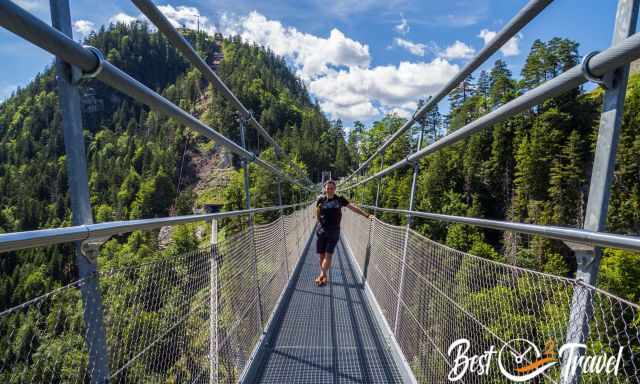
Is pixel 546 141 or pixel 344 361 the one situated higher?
pixel 546 141

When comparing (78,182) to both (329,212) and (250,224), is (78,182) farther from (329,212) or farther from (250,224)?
(329,212)

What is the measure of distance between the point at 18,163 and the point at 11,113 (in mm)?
26981

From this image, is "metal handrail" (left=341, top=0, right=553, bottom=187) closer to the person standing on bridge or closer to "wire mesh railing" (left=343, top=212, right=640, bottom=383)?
"wire mesh railing" (left=343, top=212, right=640, bottom=383)

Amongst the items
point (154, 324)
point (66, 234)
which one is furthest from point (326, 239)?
point (66, 234)

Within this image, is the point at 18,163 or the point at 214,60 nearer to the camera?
the point at 18,163

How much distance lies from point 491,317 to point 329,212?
9.96 feet

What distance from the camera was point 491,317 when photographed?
1.50m

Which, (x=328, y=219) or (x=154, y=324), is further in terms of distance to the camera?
(x=328, y=219)

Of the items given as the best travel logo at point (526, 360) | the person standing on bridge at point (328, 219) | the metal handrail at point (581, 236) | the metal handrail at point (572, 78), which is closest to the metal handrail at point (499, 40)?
the metal handrail at point (572, 78)

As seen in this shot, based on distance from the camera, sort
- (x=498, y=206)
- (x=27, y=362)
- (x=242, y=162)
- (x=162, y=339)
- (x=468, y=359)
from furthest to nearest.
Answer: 1. (x=498, y=206)
2. (x=242, y=162)
3. (x=468, y=359)
4. (x=162, y=339)
5. (x=27, y=362)

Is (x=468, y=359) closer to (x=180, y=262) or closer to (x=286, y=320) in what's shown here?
(x=180, y=262)

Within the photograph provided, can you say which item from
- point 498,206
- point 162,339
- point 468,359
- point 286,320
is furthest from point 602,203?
point 498,206

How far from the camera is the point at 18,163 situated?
205 ft

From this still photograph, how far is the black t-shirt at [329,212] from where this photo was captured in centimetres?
448
